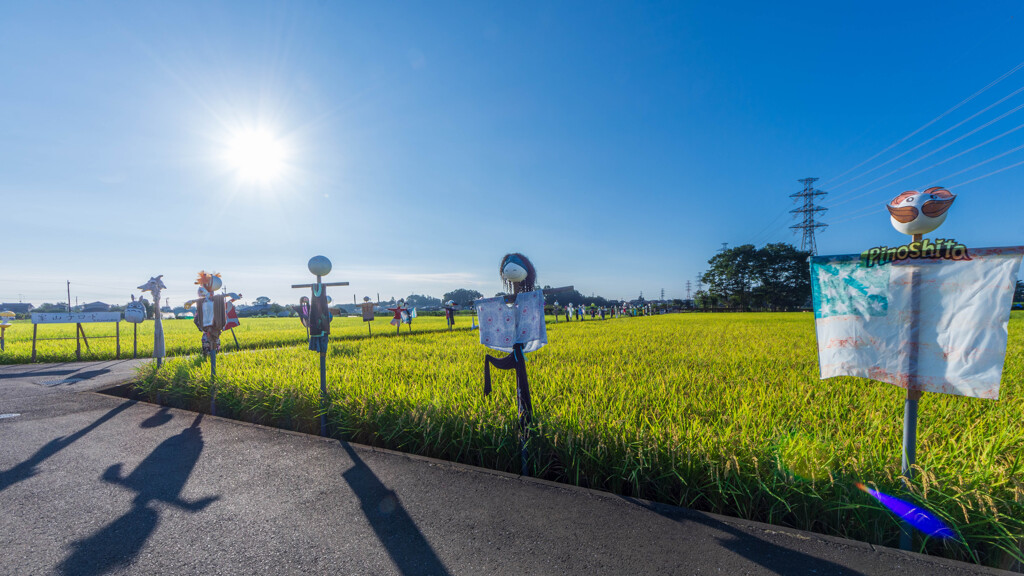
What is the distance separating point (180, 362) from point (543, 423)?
7.30m

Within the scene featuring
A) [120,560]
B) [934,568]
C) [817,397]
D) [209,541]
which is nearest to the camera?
[934,568]

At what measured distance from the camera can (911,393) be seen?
85.7 inches

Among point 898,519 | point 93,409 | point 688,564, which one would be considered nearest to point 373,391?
point 688,564

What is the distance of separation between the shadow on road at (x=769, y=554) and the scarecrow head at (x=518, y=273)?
1970 mm

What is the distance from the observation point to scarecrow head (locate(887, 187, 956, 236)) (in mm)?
2061

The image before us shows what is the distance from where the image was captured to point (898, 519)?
2.08m

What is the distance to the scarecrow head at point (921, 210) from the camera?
6.76 feet

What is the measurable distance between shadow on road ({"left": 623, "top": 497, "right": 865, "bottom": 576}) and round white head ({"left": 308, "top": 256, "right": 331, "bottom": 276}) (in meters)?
3.99

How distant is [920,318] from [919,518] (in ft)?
3.65

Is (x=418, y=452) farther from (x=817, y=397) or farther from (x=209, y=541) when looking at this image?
(x=817, y=397)

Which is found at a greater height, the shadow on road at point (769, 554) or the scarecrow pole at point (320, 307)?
the scarecrow pole at point (320, 307)

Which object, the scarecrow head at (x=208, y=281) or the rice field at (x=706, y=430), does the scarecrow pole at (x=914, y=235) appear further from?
the scarecrow head at (x=208, y=281)

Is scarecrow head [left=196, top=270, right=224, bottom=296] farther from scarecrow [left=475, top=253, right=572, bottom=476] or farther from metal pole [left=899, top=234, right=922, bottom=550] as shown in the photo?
metal pole [left=899, top=234, right=922, bottom=550]

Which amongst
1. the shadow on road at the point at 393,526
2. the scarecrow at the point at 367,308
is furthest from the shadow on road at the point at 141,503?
the scarecrow at the point at 367,308
